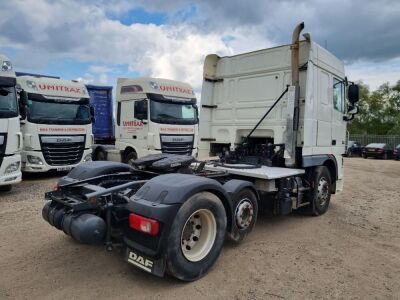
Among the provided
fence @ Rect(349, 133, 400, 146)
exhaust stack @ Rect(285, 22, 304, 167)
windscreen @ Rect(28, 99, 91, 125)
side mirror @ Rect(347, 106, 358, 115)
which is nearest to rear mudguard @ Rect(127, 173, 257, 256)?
exhaust stack @ Rect(285, 22, 304, 167)

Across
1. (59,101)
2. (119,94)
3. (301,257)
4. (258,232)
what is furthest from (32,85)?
(301,257)

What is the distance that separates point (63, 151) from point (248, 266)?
8151mm

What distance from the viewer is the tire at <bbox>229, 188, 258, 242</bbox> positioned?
445 cm

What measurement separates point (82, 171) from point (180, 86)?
688 cm

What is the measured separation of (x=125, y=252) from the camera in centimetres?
360

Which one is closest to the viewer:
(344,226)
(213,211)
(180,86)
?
(213,211)

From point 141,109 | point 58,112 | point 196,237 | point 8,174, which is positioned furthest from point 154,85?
point 196,237

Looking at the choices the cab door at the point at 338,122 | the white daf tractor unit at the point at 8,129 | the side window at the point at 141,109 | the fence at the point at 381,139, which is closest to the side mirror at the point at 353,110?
the cab door at the point at 338,122

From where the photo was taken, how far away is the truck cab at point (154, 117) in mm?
10594

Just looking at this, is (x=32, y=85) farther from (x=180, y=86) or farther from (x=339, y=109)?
(x=339, y=109)

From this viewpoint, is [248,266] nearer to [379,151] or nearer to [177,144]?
[177,144]

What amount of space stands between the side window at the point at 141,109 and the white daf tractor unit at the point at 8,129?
3.42m

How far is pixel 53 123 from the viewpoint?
10.3 metres

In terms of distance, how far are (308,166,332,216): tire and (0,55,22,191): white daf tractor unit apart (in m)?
6.62
